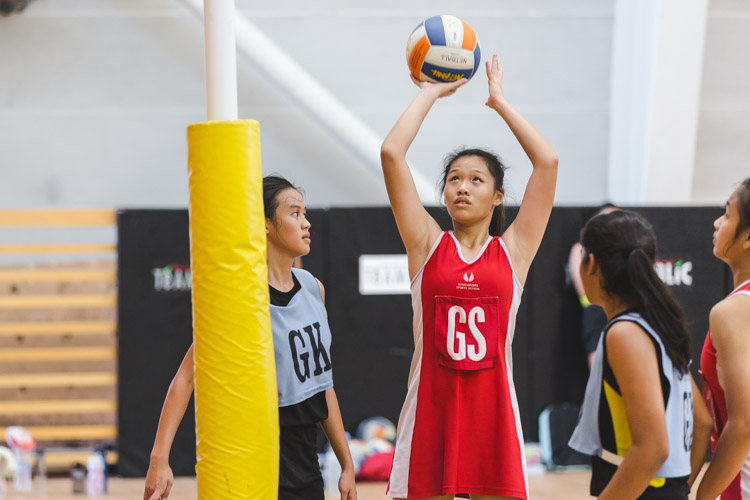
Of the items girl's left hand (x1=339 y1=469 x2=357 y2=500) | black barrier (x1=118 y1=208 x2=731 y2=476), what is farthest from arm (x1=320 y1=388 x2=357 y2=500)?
black barrier (x1=118 y1=208 x2=731 y2=476)

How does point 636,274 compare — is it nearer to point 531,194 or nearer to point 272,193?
point 531,194

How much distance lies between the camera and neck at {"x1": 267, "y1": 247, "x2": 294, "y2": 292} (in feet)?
9.05

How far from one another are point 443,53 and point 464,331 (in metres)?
1.05

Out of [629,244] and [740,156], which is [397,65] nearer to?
[740,156]

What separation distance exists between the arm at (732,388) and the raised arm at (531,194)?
64 centimetres

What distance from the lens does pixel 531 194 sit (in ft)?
8.86

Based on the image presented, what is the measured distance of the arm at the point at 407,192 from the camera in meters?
2.61

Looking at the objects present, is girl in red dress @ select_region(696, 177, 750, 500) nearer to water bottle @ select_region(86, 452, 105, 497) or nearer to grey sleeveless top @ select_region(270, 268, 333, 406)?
grey sleeveless top @ select_region(270, 268, 333, 406)

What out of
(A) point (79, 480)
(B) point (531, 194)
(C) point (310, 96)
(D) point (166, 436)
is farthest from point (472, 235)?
(C) point (310, 96)

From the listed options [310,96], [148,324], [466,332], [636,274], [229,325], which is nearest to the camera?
[636,274]

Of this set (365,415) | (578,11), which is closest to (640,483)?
(365,415)

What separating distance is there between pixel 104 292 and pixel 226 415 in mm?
5386

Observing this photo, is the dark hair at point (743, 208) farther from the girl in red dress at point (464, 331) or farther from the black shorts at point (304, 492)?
the black shorts at point (304, 492)

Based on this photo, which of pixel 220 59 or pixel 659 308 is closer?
pixel 659 308
